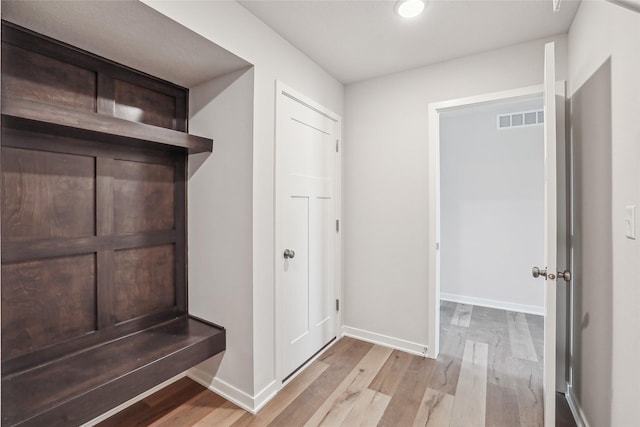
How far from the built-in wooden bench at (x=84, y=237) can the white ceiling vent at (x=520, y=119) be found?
3447 mm

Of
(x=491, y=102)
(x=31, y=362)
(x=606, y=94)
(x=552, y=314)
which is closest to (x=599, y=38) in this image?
(x=606, y=94)

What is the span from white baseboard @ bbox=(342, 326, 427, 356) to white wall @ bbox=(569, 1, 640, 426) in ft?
4.18

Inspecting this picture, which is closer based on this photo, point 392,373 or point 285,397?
point 285,397

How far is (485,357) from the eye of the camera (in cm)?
247

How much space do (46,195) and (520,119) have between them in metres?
4.39

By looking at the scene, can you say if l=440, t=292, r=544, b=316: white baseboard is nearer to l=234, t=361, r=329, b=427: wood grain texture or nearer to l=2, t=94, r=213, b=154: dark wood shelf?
l=234, t=361, r=329, b=427: wood grain texture

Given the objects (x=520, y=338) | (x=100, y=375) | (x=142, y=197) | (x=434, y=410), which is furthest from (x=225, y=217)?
(x=520, y=338)

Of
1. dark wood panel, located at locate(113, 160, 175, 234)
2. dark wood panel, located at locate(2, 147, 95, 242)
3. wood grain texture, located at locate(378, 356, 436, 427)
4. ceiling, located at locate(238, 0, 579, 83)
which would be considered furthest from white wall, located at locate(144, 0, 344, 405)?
wood grain texture, located at locate(378, 356, 436, 427)

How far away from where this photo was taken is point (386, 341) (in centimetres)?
268

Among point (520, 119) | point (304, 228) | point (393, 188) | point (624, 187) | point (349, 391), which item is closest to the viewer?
point (624, 187)

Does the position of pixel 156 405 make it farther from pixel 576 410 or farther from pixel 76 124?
pixel 576 410

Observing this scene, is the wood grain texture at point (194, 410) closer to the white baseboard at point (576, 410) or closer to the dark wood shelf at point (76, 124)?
the dark wood shelf at point (76, 124)

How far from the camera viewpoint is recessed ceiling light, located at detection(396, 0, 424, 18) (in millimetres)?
1682

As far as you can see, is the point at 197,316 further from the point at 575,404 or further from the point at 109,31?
the point at 575,404
